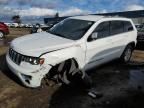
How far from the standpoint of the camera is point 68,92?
611 centimetres

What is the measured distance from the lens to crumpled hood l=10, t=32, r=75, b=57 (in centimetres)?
582

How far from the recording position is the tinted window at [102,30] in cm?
740

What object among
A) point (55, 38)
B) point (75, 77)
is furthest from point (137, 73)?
point (55, 38)

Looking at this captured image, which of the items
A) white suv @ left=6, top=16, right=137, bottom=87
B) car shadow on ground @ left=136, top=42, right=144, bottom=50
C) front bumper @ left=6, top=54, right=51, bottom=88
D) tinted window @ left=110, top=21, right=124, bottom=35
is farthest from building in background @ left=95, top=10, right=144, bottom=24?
front bumper @ left=6, top=54, right=51, bottom=88

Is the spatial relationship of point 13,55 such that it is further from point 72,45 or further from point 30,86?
point 72,45

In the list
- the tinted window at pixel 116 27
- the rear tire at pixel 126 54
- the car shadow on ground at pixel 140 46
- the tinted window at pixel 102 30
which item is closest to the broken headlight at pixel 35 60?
the tinted window at pixel 102 30

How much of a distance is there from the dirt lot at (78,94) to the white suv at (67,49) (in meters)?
0.32

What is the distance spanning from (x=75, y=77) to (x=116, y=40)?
2.50 meters

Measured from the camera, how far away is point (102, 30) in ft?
24.9

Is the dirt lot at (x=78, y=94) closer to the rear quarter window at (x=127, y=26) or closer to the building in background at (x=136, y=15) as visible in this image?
the rear quarter window at (x=127, y=26)

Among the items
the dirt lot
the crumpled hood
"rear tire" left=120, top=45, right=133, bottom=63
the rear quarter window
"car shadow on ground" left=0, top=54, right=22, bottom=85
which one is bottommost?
the dirt lot

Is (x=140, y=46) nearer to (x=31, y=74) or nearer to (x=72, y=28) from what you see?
(x=72, y=28)

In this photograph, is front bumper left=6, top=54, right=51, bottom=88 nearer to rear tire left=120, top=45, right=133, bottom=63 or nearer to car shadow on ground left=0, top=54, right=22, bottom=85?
car shadow on ground left=0, top=54, right=22, bottom=85

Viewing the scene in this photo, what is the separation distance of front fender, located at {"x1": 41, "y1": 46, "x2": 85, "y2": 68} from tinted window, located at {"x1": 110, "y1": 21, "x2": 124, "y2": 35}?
1.91 m
